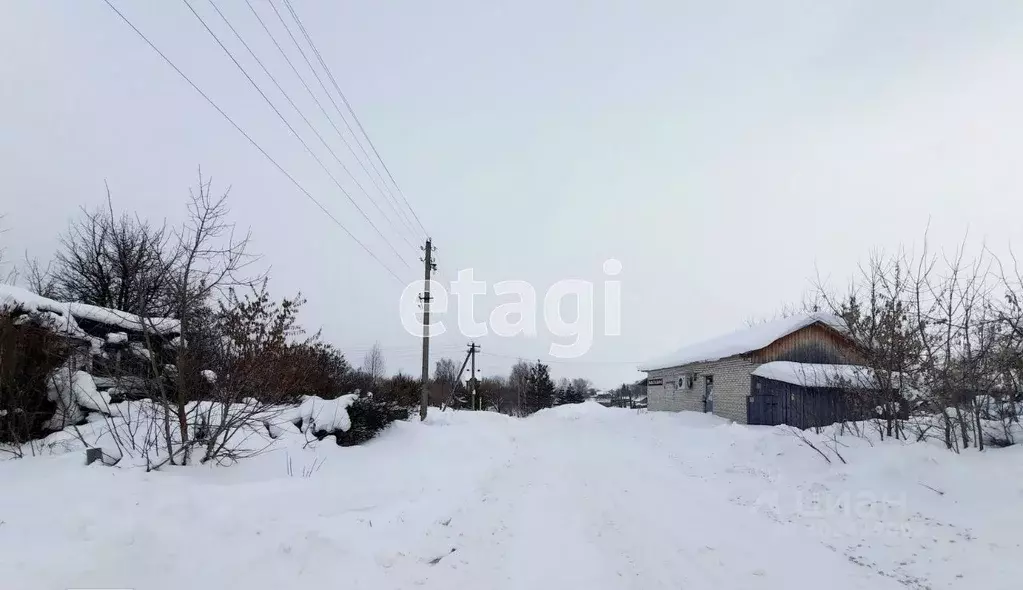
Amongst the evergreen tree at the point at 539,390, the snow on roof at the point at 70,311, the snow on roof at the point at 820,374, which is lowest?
the evergreen tree at the point at 539,390

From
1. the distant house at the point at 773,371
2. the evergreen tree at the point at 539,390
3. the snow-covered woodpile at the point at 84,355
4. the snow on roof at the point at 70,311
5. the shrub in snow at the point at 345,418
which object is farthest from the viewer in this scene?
the evergreen tree at the point at 539,390

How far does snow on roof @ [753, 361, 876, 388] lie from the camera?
33.6 feet

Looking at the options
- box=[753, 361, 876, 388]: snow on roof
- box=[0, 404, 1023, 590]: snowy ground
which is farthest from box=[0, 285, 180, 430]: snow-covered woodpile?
box=[753, 361, 876, 388]: snow on roof

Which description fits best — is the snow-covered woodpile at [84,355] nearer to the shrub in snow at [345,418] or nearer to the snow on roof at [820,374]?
the shrub in snow at [345,418]

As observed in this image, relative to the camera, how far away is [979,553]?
16.2 feet

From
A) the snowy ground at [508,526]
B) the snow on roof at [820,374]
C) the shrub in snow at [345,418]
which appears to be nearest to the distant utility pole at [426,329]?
the shrub in snow at [345,418]

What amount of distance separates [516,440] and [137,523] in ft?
46.5

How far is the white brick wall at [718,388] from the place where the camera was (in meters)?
21.1

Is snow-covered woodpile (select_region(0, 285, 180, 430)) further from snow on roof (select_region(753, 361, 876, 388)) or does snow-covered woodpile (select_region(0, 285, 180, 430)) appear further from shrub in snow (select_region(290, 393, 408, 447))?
snow on roof (select_region(753, 361, 876, 388))

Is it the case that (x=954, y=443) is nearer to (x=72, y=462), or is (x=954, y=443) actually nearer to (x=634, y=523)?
(x=634, y=523)

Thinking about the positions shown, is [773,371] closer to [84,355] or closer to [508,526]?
[508,526]

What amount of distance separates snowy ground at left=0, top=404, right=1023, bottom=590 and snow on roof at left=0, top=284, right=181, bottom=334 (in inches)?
92.2

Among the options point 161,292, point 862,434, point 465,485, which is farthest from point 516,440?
point 161,292

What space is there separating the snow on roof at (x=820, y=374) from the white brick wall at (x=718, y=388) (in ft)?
3.40
